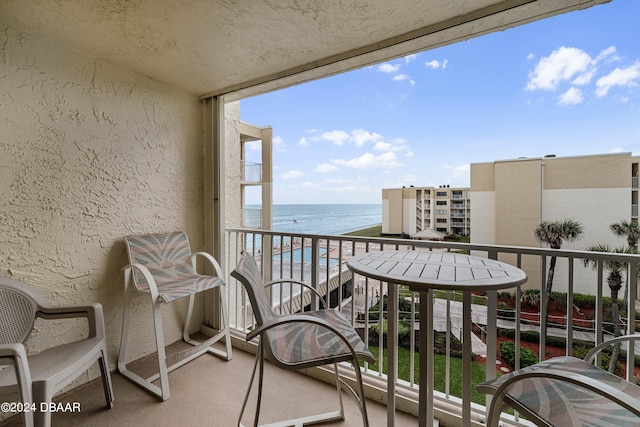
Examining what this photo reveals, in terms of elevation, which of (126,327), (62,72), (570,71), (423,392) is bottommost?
(126,327)

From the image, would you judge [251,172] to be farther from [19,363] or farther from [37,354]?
[19,363]

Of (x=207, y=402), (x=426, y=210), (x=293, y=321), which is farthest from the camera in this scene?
(x=426, y=210)

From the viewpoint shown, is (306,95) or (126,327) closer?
(126,327)

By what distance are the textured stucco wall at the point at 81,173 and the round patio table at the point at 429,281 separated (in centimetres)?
203

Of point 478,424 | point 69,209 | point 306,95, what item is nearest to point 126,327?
point 69,209

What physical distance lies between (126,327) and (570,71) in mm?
8392

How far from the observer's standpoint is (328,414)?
1.61 m

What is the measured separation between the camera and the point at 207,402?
1.74 meters

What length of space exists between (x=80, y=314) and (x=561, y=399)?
2382 millimetres

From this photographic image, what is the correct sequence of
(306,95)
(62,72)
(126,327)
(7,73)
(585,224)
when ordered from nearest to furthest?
(7,73)
(62,72)
(126,327)
(585,224)
(306,95)

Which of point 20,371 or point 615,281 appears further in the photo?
point 615,281

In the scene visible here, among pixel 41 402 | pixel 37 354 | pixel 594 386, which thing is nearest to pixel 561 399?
pixel 594 386

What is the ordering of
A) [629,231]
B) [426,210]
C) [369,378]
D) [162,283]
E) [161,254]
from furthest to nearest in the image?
[426,210]
[629,231]
[161,254]
[162,283]
[369,378]

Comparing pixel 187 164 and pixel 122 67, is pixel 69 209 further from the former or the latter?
pixel 122 67
